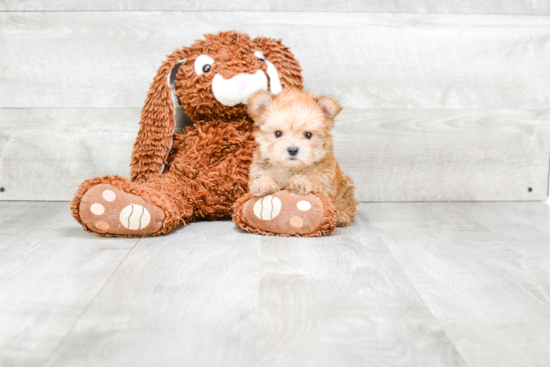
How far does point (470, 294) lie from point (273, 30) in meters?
0.95

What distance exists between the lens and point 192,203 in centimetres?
122

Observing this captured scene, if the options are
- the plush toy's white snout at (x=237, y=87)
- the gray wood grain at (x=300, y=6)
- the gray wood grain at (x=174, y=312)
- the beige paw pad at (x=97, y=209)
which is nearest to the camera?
the gray wood grain at (x=174, y=312)

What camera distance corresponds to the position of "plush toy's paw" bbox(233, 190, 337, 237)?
1.07 meters

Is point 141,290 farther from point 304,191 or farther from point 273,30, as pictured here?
point 273,30

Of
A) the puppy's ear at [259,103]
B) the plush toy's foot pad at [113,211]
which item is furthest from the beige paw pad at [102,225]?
the puppy's ear at [259,103]

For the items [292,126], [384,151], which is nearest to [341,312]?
[292,126]

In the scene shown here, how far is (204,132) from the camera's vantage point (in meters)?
1.28

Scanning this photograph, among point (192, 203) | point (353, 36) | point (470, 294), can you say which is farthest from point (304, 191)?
point (353, 36)

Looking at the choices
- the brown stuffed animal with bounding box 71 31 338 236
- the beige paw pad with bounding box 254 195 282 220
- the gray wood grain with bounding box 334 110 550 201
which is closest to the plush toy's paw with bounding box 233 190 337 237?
the beige paw pad with bounding box 254 195 282 220

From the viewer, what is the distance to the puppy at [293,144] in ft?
3.52

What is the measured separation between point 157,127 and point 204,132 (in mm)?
119

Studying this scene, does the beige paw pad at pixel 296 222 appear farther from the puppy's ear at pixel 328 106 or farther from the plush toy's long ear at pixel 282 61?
the plush toy's long ear at pixel 282 61

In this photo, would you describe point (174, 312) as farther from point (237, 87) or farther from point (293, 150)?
point (237, 87)

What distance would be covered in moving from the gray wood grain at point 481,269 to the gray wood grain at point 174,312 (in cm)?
29
